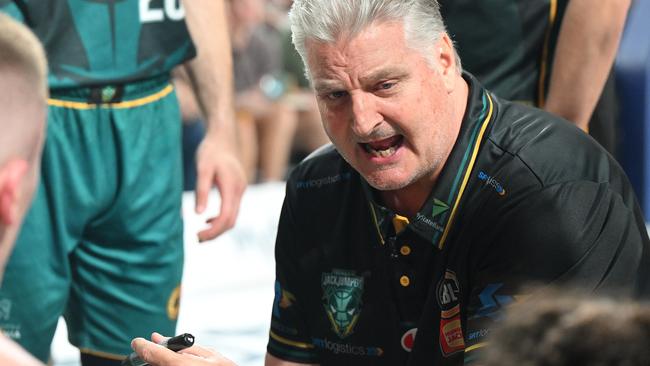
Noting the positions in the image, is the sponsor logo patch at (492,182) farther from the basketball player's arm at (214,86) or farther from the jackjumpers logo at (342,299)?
the basketball player's arm at (214,86)

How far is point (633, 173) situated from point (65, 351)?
9.41 feet

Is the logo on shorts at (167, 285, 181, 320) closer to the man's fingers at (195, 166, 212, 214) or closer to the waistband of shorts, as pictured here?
the man's fingers at (195, 166, 212, 214)

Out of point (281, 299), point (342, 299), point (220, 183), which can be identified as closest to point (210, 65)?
point (220, 183)

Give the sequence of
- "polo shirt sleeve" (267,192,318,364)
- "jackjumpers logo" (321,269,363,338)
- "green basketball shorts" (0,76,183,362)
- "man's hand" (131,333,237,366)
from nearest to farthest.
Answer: "man's hand" (131,333,237,366)
"jackjumpers logo" (321,269,363,338)
"polo shirt sleeve" (267,192,318,364)
"green basketball shorts" (0,76,183,362)

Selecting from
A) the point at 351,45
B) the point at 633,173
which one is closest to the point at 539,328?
the point at 351,45

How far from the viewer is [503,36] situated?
11.7ft

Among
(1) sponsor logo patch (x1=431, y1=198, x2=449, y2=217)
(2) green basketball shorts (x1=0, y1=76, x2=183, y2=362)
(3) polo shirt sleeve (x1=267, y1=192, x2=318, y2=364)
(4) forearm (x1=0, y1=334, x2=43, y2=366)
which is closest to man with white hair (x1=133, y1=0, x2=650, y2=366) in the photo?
(1) sponsor logo patch (x1=431, y1=198, x2=449, y2=217)

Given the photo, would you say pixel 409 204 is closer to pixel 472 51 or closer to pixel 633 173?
pixel 472 51

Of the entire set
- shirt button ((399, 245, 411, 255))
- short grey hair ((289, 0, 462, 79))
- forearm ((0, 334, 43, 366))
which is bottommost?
shirt button ((399, 245, 411, 255))

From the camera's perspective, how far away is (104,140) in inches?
132

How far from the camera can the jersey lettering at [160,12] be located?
341 centimetres

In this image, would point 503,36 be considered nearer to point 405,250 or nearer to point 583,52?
point 583,52

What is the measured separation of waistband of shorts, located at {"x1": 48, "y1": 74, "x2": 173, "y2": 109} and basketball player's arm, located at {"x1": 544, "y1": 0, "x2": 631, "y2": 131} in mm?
1068

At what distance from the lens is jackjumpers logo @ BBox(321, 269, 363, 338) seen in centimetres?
277
